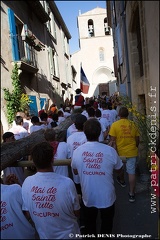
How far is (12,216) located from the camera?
7.19ft

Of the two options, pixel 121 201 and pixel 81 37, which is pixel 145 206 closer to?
pixel 121 201

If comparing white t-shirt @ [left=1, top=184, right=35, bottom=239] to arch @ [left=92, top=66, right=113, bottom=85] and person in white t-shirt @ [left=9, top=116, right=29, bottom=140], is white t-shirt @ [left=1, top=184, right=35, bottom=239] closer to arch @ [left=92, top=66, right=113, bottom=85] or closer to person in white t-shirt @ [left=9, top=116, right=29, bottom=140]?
person in white t-shirt @ [left=9, top=116, right=29, bottom=140]

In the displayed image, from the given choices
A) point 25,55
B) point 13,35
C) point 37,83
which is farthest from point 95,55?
point 13,35

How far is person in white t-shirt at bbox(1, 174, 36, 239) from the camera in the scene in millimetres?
2166

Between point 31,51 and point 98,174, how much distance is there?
1003cm

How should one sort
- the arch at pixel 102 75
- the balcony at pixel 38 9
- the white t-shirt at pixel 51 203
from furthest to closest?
the arch at pixel 102 75
the balcony at pixel 38 9
the white t-shirt at pixel 51 203

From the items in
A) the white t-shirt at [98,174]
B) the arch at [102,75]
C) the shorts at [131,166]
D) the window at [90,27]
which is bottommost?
the shorts at [131,166]

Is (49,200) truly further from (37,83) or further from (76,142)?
(37,83)

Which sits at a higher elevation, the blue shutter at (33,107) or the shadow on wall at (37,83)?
the shadow on wall at (37,83)

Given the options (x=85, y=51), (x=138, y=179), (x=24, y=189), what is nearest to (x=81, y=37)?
(x=85, y=51)

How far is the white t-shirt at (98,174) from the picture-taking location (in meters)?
2.58

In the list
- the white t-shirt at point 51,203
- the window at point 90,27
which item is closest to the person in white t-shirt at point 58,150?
the white t-shirt at point 51,203

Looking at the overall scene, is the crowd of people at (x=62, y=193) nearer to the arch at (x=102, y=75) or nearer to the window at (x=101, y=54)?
the arch at (x=102, y=75)

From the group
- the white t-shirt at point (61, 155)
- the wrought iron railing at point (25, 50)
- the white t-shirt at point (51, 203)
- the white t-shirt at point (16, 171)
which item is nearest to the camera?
the white t-shirt at point (51, 203)
